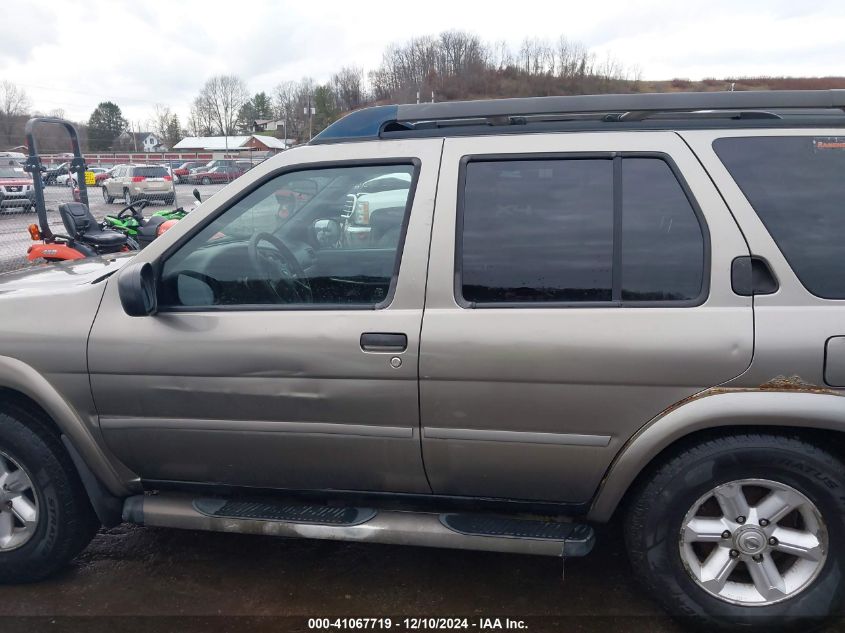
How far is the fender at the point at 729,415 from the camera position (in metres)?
2.16

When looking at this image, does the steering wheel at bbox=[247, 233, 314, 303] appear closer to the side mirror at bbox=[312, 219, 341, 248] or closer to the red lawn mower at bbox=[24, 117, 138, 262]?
the side mirror at bbox=[312, 219, 341, 248]

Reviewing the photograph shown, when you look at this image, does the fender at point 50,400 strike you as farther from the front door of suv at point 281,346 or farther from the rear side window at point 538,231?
the rear side window at point 538,231

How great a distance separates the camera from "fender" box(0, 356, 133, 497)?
2648 millimetres

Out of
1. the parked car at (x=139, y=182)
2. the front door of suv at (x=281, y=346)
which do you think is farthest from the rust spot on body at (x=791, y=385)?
the parked car at (x=139, y=182)

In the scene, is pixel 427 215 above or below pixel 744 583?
above

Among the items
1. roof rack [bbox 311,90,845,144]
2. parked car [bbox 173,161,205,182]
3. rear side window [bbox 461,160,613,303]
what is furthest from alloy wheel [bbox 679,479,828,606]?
parked car [bbox 173,161,205,182]

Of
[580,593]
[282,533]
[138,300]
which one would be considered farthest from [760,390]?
[138,300]

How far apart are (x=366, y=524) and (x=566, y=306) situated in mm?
1135

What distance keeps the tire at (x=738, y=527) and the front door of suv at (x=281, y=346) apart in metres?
0.86

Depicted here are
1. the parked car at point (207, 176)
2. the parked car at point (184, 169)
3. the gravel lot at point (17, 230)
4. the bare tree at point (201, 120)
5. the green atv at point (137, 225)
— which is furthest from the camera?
the bare tree at point (201, 120)

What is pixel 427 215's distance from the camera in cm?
246

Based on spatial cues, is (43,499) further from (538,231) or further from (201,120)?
(201,120)

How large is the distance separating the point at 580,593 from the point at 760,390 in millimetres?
1175

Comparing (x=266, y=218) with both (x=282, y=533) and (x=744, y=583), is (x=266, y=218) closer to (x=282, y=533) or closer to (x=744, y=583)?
(x=282, y=533)
